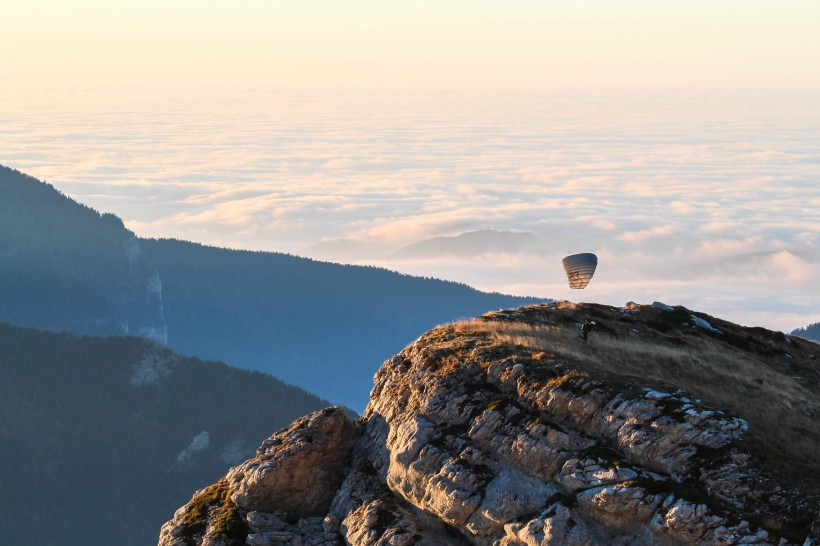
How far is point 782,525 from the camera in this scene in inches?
2108

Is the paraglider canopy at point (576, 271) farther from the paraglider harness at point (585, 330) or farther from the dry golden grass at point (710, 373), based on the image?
the paraglider harness at point (585, 330)

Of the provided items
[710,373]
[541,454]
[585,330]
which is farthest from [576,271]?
[541,454]

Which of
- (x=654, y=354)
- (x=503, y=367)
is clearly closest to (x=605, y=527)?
(x=503, y=367)

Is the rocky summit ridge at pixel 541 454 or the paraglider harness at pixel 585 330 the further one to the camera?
the paraglider harness at pixel 585 330

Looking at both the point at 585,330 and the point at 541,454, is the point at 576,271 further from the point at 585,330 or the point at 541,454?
the point at 541,454

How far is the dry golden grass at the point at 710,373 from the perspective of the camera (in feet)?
196

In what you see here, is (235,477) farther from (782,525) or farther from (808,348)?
(808,348)

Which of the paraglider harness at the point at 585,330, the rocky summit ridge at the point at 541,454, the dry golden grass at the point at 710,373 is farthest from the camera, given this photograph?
the paraglider harness at the point at 585,330

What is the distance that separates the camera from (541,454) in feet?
200

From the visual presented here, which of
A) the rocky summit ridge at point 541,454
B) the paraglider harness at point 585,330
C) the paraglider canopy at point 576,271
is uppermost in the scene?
the paraglider canopy at point 576,271

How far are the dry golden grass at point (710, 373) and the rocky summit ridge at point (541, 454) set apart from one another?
0.14 m

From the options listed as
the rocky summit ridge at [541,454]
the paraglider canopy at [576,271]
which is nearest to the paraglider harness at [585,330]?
the rocky summit ridge at [541,454]

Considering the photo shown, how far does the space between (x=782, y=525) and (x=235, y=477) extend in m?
28.8

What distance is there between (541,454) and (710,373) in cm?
1360
